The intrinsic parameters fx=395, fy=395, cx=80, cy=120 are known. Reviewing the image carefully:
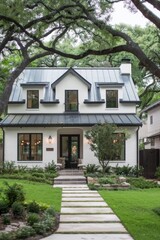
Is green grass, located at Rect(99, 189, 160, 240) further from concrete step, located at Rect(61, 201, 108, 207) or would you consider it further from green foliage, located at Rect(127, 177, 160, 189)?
green foliage, located at Rect(127, 177, 160, 189)

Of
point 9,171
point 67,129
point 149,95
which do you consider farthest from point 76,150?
point 149,95

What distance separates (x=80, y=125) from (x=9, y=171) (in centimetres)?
522

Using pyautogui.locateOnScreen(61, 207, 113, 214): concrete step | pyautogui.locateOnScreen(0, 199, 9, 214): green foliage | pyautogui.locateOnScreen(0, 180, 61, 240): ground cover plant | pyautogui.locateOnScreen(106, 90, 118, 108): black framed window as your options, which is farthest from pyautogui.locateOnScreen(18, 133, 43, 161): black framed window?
pyautogui.locateOnScreen(0, 199, 9, 214): green foliage

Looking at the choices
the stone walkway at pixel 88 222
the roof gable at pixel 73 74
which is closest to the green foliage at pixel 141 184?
the stone walkway at pixel 88 222

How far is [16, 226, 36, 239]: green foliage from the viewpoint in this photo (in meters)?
7.68

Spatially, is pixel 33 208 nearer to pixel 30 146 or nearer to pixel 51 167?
pixel 51 167

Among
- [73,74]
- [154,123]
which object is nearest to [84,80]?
[73,74]

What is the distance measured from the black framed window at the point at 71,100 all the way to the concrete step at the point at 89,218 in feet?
53.5

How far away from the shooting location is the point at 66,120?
25359 millimetres

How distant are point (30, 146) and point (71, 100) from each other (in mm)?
4131

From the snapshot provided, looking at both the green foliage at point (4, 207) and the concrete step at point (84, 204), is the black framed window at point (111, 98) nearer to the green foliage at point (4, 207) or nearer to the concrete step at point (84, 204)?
the concrete step at point (84, 204)

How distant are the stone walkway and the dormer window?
1356 cm

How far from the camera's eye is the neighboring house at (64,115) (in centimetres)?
2522

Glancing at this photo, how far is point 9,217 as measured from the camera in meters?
9.41
